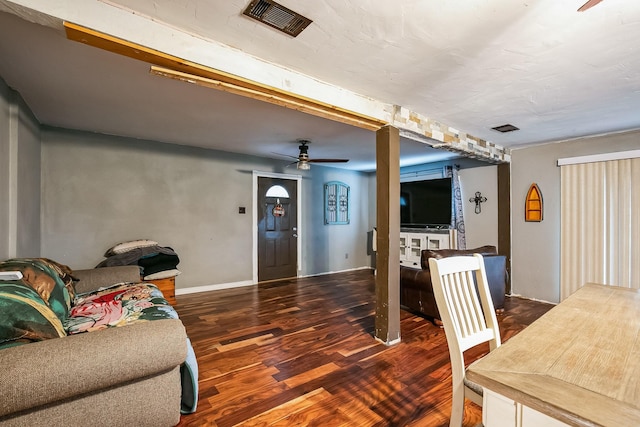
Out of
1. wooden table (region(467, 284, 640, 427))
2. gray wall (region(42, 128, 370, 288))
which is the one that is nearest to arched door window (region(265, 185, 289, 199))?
gray wall (region(42, 128, 370, 288))

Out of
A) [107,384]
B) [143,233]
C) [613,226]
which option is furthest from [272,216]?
[613,226]

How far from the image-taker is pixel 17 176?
2.66m

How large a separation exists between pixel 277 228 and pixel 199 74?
4.04 m

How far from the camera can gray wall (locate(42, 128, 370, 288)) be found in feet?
12.5

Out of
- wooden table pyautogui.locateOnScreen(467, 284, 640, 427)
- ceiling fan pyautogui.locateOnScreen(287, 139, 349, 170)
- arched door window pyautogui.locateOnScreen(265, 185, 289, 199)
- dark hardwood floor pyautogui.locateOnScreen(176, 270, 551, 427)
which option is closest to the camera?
wooden table pyautogui.locateOnScreen(467, 284, 640, 427)

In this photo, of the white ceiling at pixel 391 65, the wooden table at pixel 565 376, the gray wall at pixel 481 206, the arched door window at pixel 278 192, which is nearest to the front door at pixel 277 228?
the arched door window at pixel 278 192

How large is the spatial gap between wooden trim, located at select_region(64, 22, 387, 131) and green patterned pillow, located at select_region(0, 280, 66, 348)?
133cm

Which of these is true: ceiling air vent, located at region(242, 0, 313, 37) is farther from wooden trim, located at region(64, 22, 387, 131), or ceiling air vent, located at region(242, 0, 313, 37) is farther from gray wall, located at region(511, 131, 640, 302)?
gray wall, located at region(511, 131, 640, 302)

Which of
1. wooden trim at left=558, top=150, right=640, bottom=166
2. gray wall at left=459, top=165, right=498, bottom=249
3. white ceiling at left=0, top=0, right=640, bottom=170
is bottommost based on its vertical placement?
gray wall at left=459, top=165, right=498, bottom=249

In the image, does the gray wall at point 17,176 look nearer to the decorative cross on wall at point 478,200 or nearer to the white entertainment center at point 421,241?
the white entertainment center at point 421,241

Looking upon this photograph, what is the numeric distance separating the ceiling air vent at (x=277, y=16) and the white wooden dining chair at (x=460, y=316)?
1496mm

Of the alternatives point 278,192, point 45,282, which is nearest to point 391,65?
point 45,282

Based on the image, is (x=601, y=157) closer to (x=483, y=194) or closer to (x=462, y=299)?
(x=483, y=194)

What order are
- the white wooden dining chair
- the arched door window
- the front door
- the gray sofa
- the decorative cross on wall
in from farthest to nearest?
1. the arched door window
2. the front door
3. the decorative cross on wall
4. the white wooden dining chair
5. the gray sofa
